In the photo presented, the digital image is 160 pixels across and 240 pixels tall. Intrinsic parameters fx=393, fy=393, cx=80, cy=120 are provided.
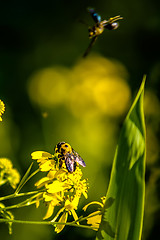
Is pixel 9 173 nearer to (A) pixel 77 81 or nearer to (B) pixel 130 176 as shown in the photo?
(B) pixel 130 176

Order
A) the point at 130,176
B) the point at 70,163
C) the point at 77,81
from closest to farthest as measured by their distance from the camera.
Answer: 1. the point at 130,176
2. the point at 70,163
3. the point at 77,81

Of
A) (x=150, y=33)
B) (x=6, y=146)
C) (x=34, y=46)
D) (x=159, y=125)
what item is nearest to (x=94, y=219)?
(x=6, y=146)

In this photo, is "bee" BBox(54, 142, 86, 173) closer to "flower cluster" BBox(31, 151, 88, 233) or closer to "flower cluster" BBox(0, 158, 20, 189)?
"flower cluster" BBox(31, 151, 88, 233)

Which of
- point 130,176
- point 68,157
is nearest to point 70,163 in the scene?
point 68,157

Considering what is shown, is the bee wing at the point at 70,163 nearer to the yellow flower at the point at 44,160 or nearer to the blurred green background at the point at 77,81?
the yellow flower at the point at 44,160

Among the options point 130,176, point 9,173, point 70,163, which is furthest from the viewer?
point 9,173

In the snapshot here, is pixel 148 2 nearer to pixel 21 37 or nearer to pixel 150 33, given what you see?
pixel 150 33

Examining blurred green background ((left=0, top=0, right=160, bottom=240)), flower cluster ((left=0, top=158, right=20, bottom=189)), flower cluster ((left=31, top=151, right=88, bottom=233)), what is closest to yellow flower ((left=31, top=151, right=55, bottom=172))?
flower cluster ((left=31, top=151, right=88, bottom=233))
